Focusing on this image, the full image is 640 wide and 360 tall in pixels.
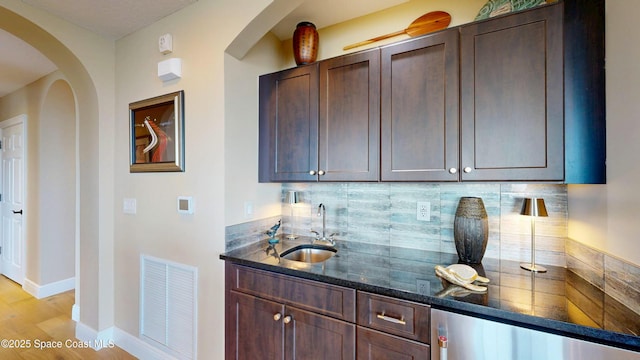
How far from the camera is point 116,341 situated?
84.1 inches

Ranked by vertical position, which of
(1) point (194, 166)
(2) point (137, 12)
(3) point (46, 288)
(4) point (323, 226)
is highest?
(2) point (137, 12)

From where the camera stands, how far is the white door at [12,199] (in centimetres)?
324

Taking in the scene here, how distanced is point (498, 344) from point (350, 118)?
1279 mm

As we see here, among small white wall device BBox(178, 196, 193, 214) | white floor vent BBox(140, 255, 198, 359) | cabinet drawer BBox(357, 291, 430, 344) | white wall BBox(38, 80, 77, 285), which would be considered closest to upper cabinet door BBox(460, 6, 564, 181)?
cabinet drawer BBox(357, 291, 430, 344)

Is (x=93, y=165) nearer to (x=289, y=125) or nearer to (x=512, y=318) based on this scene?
(x=289, y=125)

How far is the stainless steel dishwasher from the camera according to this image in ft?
2.83

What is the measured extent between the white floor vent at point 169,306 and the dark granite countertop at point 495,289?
47 centimetres

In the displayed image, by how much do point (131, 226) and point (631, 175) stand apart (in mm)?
2997

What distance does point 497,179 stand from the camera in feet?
4.06

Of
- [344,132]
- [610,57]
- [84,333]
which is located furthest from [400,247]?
[84,333]

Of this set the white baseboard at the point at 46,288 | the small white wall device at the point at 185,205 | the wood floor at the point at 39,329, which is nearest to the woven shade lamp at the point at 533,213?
the small white wall device at the point at 185,205

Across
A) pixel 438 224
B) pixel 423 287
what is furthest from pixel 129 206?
pixel 438 224

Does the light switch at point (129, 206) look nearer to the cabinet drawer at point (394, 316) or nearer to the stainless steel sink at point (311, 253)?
the stainless steel sink at point (311, 253)

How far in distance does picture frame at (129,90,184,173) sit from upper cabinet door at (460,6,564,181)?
1.81m
